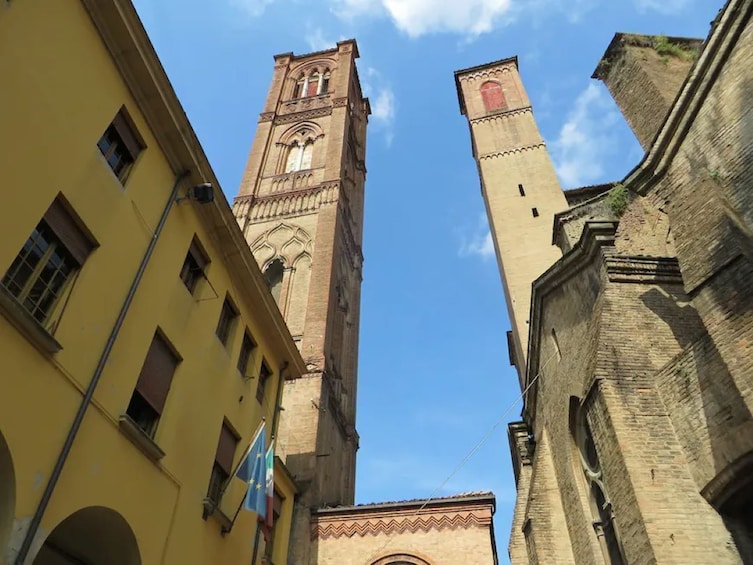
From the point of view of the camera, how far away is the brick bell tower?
58.0ft

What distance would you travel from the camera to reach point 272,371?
45.2ft

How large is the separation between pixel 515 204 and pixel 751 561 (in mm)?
16616

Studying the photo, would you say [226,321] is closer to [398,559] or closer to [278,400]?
[278,400]

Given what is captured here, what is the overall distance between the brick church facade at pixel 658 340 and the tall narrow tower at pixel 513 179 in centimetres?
667

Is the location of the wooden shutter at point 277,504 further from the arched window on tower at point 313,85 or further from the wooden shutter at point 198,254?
the arched window on tower at point 313,85

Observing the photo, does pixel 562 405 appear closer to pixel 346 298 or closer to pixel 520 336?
pixel 520 336

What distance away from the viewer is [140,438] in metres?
7.69

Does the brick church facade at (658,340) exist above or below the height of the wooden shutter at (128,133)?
below

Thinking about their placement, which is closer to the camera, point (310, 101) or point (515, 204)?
point (515, 204)

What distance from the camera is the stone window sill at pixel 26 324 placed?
224 inches

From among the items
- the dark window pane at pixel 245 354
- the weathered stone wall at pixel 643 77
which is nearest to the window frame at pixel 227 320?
the dark window pane at pixel 245 354

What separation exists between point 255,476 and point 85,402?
12.2 ft

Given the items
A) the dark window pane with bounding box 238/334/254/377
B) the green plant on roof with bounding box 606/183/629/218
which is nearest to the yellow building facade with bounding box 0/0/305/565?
the dark window pane with bounding box 238/334/254/377

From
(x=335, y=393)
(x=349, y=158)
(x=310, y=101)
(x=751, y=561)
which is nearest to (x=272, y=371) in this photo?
(x=335, y=393)
